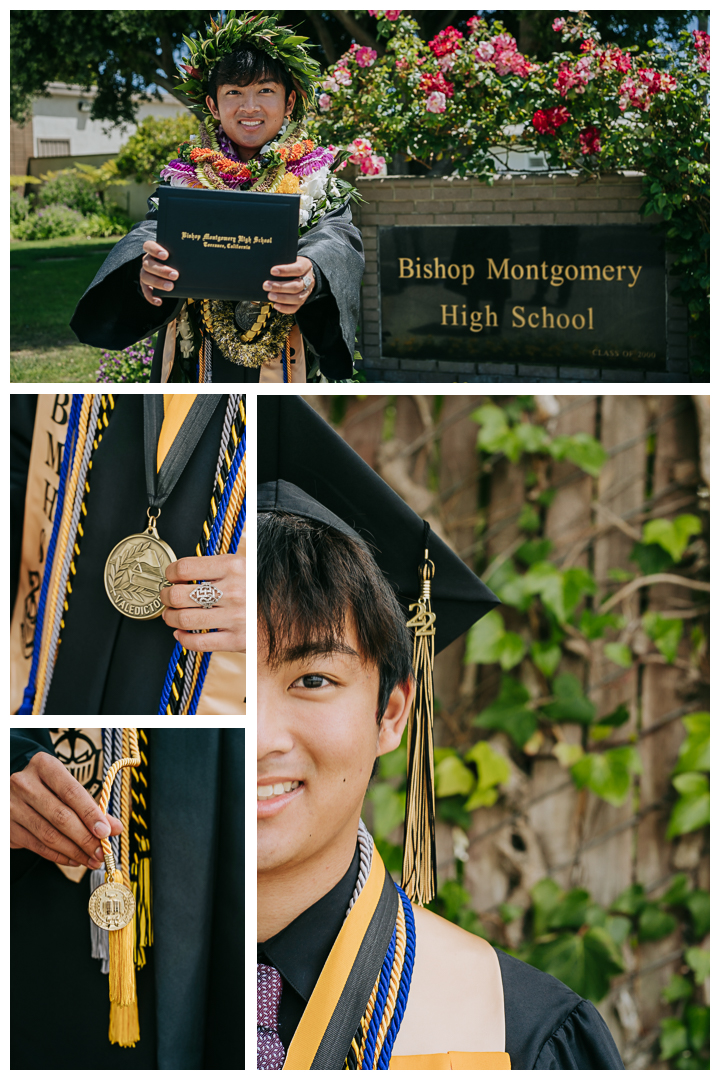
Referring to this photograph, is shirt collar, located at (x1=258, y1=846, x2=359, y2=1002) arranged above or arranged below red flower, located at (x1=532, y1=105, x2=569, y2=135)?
below

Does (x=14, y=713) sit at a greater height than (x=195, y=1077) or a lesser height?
greater

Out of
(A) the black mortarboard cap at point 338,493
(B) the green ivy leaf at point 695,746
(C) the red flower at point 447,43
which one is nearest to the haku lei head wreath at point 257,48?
(A) the black mortarboard cap at point 338,493

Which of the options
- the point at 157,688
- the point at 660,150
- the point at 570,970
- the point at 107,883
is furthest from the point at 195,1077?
the point at 660,150

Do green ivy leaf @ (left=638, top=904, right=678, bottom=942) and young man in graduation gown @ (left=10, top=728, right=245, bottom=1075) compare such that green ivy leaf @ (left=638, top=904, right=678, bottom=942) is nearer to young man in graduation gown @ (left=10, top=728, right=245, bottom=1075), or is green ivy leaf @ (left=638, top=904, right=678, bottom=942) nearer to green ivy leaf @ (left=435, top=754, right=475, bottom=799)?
green ivy leaf @ (left=435, top=754, right=475, bottom=799)

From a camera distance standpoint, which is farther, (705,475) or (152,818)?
(705,475)

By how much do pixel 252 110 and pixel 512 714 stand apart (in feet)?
4.76

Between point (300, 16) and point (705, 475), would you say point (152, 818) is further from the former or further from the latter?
point (300, 16)

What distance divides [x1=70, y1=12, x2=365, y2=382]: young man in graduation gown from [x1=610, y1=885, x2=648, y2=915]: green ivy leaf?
1.34 m

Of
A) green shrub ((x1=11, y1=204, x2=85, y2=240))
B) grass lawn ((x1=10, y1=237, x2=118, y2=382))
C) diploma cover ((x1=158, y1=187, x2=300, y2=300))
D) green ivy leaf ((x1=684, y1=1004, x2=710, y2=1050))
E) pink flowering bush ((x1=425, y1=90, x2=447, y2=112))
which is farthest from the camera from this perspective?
green shrub ((x1=11, y1=204, x2=85, y2=240))

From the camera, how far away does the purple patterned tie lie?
4.50 feet

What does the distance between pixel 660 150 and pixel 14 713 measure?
14.3 feet

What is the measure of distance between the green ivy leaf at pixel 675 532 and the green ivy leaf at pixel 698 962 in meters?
0.87

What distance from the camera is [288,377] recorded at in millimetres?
1922

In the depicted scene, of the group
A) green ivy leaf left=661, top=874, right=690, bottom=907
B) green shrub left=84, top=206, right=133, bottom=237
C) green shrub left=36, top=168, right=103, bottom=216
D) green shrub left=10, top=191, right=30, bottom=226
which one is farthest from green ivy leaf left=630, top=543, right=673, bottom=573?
green shrub left=36, top=168, right=103, bottom=216
